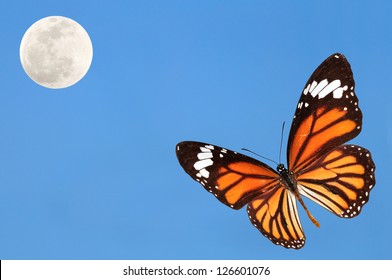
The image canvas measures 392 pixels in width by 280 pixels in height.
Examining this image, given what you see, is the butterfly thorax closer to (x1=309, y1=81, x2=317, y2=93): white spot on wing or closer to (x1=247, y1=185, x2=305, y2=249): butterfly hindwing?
(x1=247, y1=185, x2=305, y2=249): butterfly hindwing

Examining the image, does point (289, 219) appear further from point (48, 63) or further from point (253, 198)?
point (48, 63)

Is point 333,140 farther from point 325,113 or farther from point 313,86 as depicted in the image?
point 313,86

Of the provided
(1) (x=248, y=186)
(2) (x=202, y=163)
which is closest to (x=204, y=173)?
(2) (x=202, y=163)

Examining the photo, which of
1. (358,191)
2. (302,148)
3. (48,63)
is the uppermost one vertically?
(48,63)

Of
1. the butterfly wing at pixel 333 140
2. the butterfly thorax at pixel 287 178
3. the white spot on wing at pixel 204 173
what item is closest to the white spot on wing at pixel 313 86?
the butterfly wing at pixel 333 140

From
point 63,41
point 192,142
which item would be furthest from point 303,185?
point 63,41

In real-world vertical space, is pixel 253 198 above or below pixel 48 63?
below

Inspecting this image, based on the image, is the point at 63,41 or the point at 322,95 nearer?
the point at 322,95
